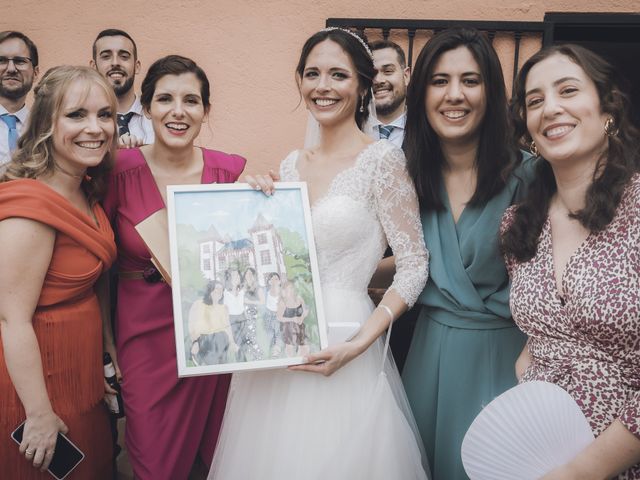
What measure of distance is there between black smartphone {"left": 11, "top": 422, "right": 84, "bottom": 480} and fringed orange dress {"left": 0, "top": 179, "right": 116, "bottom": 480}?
0.07 meters

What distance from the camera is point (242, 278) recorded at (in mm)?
1776

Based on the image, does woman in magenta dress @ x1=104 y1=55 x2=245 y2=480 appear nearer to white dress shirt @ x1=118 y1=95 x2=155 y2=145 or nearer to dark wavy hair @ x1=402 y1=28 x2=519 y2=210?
dark wavy hair @ x1=402 y1=28 x2=519 y2=210

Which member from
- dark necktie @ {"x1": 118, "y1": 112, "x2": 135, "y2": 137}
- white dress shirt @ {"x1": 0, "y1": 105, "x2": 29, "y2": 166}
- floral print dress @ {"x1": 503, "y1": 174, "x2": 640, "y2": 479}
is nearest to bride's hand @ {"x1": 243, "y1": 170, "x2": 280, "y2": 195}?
floral print dress @ {"x1": 503, "y1": 174, "x2": 640, "y2": 479}

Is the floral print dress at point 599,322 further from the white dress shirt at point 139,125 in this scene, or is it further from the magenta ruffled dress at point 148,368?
the white dress shirt at point 139,125

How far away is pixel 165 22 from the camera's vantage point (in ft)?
14.1

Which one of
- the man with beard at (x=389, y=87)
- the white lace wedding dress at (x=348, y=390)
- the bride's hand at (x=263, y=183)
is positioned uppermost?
the man with beard at (x=389, y=87)

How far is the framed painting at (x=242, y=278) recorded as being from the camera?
5.57 ft

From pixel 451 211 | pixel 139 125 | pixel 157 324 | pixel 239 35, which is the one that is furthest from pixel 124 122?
pixel 451 211

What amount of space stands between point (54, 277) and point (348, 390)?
1.08m

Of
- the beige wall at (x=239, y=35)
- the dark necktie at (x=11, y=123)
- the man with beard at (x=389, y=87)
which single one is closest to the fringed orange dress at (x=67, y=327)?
the dark necktie at (x=11, y=123)

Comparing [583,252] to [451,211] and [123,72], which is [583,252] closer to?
[451,211]

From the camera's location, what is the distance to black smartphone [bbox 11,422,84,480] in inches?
73.4

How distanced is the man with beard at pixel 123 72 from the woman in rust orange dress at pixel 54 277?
64.1 inches

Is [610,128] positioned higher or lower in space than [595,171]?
higher
